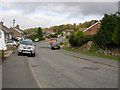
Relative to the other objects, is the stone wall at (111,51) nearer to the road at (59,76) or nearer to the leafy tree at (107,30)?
the leafy tree at (107,30)

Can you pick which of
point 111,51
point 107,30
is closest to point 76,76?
point 111,51

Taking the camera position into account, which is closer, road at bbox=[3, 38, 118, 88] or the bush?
road at bbox=[3, 38, 118, 88]

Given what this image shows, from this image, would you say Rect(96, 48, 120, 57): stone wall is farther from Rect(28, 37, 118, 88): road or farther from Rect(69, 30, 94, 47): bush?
Rect(28, 37, 118, 88): road

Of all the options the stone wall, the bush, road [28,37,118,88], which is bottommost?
road [28,37,118,88]

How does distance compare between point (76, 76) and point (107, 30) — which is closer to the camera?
point (76, 76)

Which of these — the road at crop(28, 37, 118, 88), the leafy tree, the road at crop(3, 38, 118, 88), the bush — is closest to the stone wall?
the leafy tree

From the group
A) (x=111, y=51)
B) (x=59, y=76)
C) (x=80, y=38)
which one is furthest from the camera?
(x=80, y=38)

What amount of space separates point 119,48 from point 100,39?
3759 mm

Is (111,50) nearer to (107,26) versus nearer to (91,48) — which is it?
(107,26)

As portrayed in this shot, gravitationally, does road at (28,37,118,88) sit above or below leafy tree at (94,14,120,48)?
below

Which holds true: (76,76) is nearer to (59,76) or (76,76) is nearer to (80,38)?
(59,76)

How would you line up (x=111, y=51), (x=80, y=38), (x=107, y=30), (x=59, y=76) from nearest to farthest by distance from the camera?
1. (x=59, y=76)
2. (x=111, y=51)
3. (x=107, y=30)
4. (x=80, y=38)

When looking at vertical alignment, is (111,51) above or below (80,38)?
below

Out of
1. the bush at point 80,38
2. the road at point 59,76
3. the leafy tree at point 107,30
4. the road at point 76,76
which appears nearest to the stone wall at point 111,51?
the leafy tree at point 107,30
